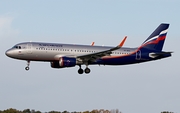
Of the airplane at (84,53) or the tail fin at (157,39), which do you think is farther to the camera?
the tail fin at (157,39)

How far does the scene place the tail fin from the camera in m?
90.1

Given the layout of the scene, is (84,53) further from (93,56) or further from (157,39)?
(157,39)

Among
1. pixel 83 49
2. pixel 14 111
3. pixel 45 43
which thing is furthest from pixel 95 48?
pixel 14 111

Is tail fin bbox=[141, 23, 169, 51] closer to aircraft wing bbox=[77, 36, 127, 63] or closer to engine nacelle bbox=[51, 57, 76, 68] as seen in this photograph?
aircraft wing bbox=[77, 36, 127, 63]

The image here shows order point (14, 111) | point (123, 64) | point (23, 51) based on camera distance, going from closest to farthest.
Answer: point (23, 51)
point (123, 64)
point (14, 111)

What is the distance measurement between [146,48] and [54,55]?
50.8 feet

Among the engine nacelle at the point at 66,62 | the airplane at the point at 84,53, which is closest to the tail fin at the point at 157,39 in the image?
the airplane at the point at 84,53

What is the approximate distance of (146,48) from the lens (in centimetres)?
8894

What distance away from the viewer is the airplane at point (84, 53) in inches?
3187

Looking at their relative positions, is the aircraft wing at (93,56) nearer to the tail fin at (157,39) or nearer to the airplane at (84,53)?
the airplane at (84,53)

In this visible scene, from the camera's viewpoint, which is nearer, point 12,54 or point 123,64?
point 12,54

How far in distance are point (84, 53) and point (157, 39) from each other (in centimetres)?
1395

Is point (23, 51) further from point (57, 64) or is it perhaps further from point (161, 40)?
point (161, 40)

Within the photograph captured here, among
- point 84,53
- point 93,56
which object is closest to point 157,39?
point 93,56
